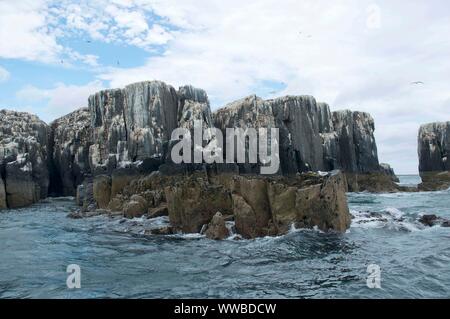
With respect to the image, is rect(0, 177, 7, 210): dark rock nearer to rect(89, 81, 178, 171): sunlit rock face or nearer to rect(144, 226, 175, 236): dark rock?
rect(89, 81, 178, 171): sunlit rock face

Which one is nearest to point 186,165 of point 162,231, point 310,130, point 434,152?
point 162,231

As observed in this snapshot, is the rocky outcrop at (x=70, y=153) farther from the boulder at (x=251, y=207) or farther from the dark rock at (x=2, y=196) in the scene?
the boulder at (x=251, y=207)

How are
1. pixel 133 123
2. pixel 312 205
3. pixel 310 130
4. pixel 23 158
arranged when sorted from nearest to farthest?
pixel 312 205 < pixel 133 123 < pixel 23 158 < pixel 310 130

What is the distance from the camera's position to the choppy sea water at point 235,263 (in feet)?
51.7

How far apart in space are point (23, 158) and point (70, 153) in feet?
31.0

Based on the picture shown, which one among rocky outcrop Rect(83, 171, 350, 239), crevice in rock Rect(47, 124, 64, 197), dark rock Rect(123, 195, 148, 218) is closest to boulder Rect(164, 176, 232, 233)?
rocky outcrop Rect(83, 171, 350, 239)

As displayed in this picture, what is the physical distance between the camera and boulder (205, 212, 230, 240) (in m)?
26.4

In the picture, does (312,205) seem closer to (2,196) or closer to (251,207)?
(251,207)

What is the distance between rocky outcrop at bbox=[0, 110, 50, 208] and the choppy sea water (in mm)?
29566

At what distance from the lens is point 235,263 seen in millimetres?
19859

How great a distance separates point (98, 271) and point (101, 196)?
2945 cm

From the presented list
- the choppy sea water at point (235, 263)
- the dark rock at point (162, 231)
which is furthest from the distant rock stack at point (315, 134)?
A: the choppy sea water at point (235, 263)

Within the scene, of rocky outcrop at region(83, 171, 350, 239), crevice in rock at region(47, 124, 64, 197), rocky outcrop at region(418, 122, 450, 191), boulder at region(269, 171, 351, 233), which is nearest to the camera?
boulder at region(269, 171, 351, 233)
